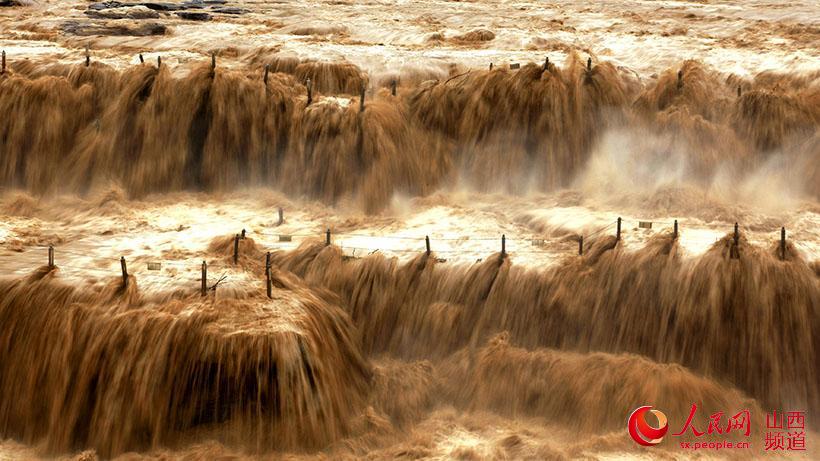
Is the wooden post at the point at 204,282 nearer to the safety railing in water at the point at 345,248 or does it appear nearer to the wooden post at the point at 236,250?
the safety railing in water at the point at 345,248

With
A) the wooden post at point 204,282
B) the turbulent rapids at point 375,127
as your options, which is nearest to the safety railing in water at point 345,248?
the wooden post at point 204,282

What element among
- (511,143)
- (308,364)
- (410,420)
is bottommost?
(410,420)

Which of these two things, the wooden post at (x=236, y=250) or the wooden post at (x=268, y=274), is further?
the wooden post at (x=236, y=250)

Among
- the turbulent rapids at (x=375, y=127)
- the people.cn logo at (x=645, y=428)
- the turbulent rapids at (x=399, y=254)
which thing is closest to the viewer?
the people.cn logo at (x=645, y=428)

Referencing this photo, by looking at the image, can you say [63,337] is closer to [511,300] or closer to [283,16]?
[511,300]

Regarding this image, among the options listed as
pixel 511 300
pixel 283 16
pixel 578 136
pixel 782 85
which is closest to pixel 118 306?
pixel 511 300
